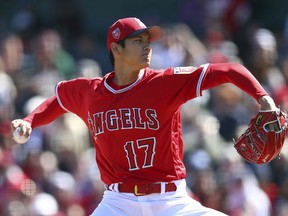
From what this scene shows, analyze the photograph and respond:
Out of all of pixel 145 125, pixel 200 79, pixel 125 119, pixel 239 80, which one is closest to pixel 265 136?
pixel 239 80

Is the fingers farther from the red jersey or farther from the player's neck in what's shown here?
the player's neck

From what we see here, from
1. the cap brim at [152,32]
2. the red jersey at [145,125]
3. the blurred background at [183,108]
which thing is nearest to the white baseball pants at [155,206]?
the red jersey at [145,125]

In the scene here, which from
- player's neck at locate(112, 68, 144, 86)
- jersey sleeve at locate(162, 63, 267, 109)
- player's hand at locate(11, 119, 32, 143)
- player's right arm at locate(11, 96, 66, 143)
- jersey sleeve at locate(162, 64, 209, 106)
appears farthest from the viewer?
player's right arm at locate(11, 96, 66, 143)

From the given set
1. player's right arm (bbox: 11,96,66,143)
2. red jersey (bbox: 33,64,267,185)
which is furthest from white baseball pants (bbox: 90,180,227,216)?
player's right arm (bbox: 11,96,66,143)

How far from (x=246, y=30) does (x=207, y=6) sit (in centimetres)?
87

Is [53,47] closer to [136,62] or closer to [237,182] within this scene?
[237,182]

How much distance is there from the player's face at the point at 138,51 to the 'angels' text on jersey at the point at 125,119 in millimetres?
343

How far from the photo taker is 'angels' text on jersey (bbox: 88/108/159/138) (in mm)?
6215

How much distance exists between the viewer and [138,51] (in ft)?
20.9

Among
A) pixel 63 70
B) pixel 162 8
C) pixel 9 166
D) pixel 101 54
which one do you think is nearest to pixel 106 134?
pixel 9 166

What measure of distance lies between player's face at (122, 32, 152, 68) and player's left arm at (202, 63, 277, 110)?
511 mm

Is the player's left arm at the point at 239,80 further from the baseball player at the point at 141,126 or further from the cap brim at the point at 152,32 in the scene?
the cap brim at the point at 152,32

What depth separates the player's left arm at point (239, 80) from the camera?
5695 millimetres

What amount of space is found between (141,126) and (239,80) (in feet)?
2.69
